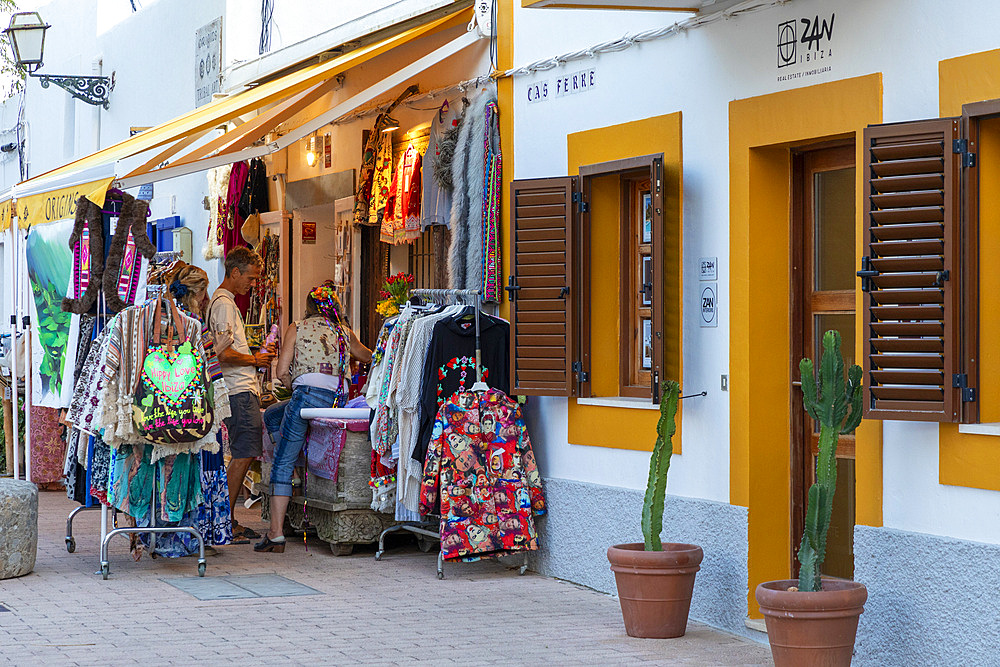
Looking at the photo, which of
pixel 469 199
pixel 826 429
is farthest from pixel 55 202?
pixel 826 429

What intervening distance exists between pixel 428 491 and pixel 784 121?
3416 mm

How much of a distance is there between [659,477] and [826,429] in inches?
49.3

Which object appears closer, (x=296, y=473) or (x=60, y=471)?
(x=296, y=473)

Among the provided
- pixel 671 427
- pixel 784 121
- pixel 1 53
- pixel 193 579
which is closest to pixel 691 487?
pixel 671 427

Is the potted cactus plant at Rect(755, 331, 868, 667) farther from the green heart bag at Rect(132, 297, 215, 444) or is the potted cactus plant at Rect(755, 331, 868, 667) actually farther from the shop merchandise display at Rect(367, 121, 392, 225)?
the shop merchandise display at Rect(367, 121, 392, 225)

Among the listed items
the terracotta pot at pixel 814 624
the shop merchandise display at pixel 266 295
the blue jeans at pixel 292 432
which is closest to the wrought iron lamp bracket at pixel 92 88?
the shop merchandise display at pixel 266 295

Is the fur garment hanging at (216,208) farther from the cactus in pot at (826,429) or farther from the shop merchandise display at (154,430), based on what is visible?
the cactus in pot at (826,429)

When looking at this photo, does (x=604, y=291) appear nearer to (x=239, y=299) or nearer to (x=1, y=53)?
(x=239, y=299)

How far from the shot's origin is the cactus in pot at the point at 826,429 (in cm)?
603

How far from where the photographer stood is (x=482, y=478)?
29.0ft

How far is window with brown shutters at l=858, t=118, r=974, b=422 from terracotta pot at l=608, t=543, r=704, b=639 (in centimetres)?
137

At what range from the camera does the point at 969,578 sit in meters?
5.84

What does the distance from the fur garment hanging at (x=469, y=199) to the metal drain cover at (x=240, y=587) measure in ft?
7.61

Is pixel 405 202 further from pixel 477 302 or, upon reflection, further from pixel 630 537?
pixel 630 537
